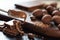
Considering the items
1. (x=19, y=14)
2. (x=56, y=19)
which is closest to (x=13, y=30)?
(x=19, y=14)

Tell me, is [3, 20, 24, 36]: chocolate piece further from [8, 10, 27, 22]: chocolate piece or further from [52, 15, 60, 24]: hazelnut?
[52, 15, 60, 24]: hazelnut

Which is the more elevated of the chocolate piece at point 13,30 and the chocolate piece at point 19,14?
the chocolate piece at point 19,14

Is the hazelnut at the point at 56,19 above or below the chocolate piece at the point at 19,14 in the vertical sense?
below

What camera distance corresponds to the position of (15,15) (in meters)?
0.83

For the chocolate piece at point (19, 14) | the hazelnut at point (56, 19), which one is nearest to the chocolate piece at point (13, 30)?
the chocolate piece at point (19, 14)

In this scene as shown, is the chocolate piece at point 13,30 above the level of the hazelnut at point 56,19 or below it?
below

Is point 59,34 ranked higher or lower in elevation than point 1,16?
lower

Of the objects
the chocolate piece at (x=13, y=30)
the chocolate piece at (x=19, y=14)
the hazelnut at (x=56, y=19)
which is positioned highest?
the chocolate piece at (x=19, y=14)

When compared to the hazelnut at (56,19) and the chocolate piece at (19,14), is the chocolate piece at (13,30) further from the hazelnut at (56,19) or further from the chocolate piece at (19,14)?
the hazelnut at (56,19)

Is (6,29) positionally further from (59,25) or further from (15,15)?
(59,25)

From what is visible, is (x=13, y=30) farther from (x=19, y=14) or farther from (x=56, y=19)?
(x=56, y=19)

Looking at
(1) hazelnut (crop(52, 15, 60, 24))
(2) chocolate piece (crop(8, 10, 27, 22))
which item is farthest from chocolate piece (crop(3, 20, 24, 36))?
(1) hazelnut (crop(52, 15, 60, 24))

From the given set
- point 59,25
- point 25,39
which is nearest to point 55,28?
point 59,25

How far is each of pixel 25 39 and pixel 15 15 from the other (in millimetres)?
147
